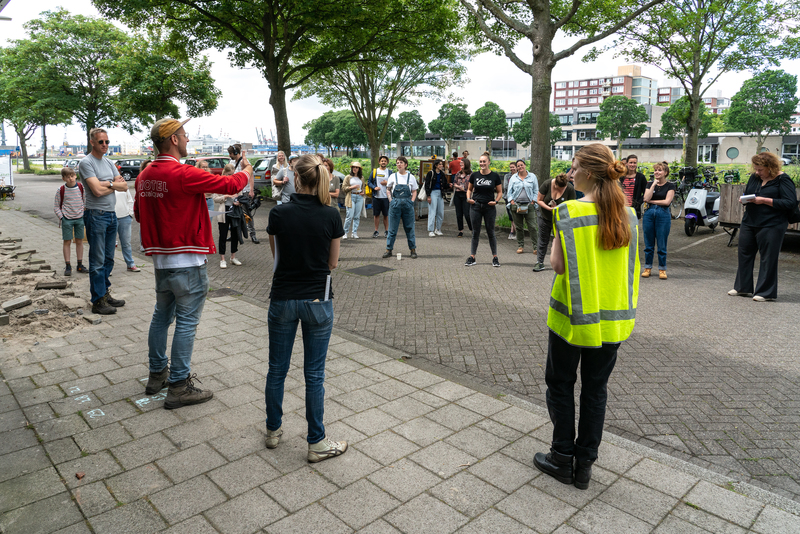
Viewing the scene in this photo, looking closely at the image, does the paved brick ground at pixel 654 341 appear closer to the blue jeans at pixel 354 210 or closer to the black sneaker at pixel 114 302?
the black sneaker at pixel 114 302

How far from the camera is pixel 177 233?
13.0 ft

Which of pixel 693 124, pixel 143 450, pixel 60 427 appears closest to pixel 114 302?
pixel 60 427

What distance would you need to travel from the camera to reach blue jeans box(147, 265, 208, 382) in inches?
159

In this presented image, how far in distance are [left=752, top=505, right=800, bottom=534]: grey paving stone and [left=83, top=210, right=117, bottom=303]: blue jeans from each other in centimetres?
653

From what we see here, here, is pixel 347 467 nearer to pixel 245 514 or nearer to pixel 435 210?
pixel 245 514

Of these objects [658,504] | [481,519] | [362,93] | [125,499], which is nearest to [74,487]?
[125,499]

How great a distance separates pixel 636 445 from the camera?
144 inches

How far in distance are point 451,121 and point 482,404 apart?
96.0 meters

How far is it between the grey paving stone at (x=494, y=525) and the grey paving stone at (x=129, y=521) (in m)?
1.53

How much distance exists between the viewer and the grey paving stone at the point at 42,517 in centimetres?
275

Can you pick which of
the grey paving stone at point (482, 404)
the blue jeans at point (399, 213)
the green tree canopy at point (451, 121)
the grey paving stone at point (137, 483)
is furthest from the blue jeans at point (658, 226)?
the green tree canopy at point (451, 121)

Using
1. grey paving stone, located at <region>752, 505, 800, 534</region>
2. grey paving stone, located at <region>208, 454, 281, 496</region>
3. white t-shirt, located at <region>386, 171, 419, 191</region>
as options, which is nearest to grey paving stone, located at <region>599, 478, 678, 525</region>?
grey paving stone, located at <region>752, 505, 800, 534</region>

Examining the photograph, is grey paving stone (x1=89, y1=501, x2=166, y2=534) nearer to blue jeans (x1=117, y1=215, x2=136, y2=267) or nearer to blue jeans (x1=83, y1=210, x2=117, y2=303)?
blue jeans (x1=83, y1=210, x2=117, y2=303)

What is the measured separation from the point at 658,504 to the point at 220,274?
800cm
